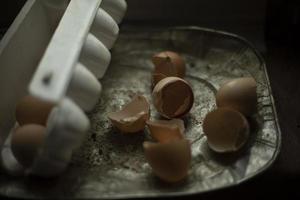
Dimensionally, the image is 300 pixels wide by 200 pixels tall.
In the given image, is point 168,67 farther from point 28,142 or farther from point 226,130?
point 28,142

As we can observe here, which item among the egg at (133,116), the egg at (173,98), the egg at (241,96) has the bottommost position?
the egg at (133,116)

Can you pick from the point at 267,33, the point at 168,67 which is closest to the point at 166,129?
the point at 168,67

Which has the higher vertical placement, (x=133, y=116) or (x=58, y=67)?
(x=58, y=67)

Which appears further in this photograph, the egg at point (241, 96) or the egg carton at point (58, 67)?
the egg at point (241, 96)

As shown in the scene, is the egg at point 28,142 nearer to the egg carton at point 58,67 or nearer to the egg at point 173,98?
the egg carton at point 58,67

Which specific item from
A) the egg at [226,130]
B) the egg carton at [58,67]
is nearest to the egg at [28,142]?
the egg carton at [58,67]

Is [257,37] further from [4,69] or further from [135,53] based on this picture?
[4,69]
